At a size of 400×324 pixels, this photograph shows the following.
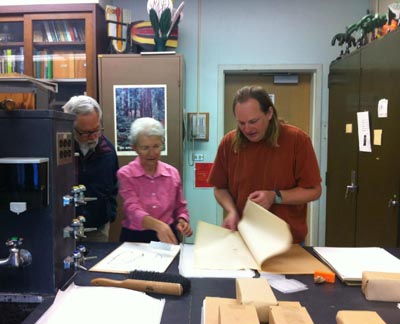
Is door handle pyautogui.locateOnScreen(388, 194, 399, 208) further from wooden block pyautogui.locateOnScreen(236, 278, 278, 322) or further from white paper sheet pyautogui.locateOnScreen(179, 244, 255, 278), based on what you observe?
wooden block pyautogui.locateOnScreen(236, 278, 278, 322)

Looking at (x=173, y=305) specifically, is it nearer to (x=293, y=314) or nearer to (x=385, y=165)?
(x=293, y=314)

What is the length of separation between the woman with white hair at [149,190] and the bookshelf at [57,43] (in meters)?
1.59

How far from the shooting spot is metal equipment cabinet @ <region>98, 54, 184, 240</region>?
9.99ft

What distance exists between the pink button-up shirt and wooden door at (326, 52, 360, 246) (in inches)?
59.2

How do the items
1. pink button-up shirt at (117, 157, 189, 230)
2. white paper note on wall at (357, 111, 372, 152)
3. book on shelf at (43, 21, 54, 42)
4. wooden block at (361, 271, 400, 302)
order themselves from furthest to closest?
book on shelf at (43, 21, 54, 42) < white paper note on wall at (357, 111, 372, 152) < pink button-up shirt at (117, 157, 189, 230) < wooden block at (361, 271, 400, 302)

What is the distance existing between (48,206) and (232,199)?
901 millimetres

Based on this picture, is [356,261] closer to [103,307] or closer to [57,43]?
[103,307]

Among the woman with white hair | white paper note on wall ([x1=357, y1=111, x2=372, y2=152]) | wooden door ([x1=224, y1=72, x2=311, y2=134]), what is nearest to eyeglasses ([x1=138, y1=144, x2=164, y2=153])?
the woman with white hair

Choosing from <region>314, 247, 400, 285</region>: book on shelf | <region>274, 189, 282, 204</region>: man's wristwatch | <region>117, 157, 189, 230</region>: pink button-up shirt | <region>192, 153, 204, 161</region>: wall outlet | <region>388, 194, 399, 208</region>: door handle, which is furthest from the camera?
<region>192, 153, 204, 161</region>: wall outlet

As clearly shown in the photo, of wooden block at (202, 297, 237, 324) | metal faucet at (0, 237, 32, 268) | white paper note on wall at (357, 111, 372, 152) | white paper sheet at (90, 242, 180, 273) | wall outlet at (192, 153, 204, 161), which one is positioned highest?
white paper note on wall at (357, 111, 372, 152)

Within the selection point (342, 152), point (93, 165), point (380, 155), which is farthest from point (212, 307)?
point (342, 152)

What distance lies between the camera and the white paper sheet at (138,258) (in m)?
1.19

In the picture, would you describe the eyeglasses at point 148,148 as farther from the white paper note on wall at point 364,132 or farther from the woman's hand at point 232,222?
the white paper note on wall at point 364,132

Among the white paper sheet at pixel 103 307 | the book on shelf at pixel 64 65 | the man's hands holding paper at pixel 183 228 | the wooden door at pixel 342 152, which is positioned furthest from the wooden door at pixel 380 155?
the book on shelf at pixel 64 65
